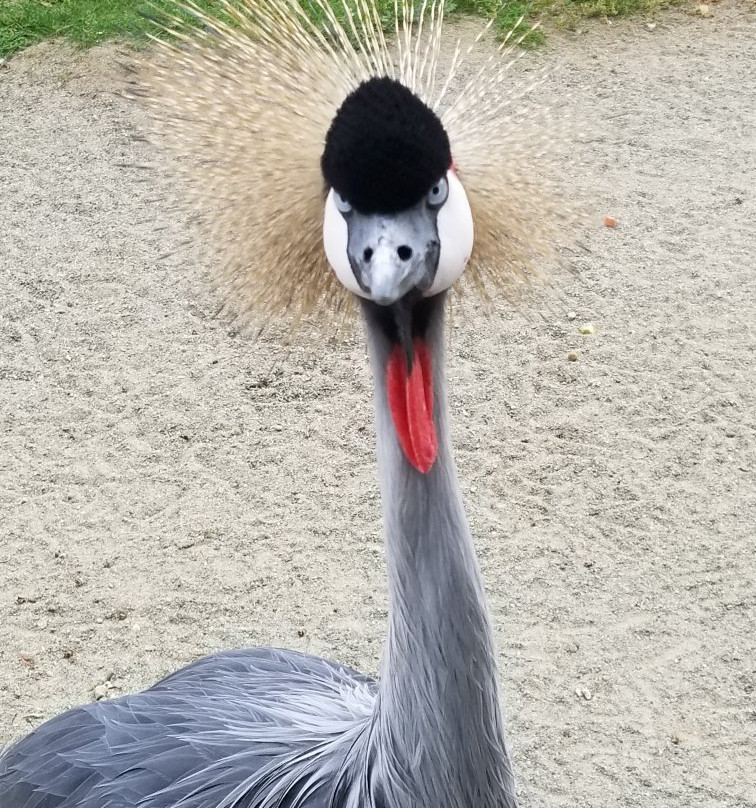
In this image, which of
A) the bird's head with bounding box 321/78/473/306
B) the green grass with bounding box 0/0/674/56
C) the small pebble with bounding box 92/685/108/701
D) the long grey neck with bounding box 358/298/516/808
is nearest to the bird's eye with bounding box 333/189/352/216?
the bird's head with bounding box 321/78/473/306

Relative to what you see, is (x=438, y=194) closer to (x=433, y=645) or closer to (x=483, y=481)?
(x=433, y=645)

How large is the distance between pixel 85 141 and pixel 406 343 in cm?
271

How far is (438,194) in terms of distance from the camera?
2.44 ft

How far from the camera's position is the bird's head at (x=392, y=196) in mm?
712

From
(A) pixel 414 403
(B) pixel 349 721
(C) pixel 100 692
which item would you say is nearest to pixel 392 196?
(A) pixel 414 403

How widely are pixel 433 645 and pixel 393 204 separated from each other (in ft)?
1.33

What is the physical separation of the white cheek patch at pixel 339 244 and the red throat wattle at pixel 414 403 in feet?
0.27

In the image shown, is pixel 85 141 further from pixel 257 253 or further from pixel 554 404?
pixel 257 253

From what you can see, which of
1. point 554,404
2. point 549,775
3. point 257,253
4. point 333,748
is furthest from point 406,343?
point 554,404

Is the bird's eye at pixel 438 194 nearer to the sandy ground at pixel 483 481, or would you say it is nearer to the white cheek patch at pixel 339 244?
the white cheek patch at pixel 339 244

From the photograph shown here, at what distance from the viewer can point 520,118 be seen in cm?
101

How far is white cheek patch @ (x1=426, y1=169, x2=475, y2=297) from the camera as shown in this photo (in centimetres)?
75

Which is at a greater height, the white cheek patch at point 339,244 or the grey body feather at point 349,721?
the white cheek patch at point 339,244

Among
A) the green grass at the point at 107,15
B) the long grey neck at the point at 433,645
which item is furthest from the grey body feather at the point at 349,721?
the green grass at the point at 107,15
